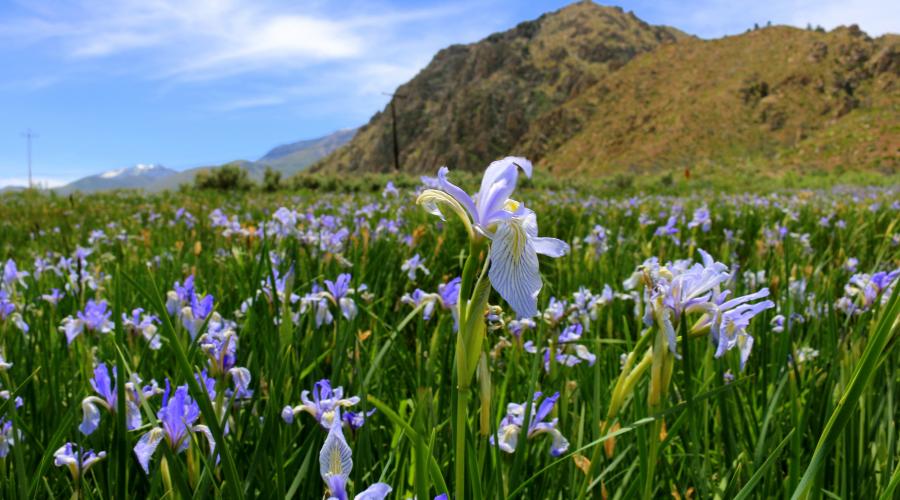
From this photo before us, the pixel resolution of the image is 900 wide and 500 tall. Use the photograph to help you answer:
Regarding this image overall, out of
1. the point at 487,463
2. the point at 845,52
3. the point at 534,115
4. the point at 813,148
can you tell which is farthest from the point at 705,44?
the point at 487,463

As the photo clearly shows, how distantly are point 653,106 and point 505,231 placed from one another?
62547 millimetres

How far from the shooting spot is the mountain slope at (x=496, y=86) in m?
74.6

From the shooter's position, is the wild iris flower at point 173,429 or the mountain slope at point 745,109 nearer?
the wild iris flower at point 173,429

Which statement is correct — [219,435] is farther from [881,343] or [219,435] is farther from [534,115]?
[534,115]

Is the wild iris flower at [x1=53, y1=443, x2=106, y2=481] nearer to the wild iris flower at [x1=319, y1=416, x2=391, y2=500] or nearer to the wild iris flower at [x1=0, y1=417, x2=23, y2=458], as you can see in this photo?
the wild iris flower at [x1=0, y1=417, x2=23, y2=458]

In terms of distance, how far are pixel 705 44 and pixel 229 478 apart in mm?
71888

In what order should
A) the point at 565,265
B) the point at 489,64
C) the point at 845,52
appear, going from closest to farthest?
the point at 565,265 → the point at 845,52 → the point at 489,64

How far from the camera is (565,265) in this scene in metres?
3.43

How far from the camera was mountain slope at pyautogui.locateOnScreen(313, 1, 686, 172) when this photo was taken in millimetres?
74625

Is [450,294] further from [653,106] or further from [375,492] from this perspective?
[653,106]

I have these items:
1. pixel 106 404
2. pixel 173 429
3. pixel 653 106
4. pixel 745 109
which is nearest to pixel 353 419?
pixel 173 429

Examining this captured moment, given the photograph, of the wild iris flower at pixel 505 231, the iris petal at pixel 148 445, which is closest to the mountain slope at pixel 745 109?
the wild iris flower at pixel 505 231

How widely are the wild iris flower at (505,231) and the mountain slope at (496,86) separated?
65933 millimetres

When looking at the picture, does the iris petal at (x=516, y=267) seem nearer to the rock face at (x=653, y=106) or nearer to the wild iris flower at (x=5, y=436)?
the wild iris flower at (x=5, y=436)
